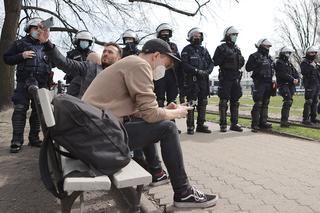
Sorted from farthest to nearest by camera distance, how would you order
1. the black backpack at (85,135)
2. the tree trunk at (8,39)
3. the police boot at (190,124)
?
the tree trunk at (8,39) → the police boot at (190,124) → the black backpack at (85,135)

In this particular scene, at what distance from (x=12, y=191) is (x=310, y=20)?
134ft

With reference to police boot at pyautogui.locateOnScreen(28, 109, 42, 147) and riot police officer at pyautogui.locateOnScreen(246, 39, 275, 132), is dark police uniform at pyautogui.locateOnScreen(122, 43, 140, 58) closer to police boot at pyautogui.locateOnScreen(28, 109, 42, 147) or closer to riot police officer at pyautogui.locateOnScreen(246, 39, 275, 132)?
police boot at pyautogui.locateOnScreen(28, 109, 42, 147)

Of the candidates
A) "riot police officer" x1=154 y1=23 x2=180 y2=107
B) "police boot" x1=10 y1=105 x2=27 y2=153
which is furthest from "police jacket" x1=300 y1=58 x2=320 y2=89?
"police boot" x1=10 y1=105 x2=27 y2=153

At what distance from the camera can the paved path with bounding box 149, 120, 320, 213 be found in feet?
12.6

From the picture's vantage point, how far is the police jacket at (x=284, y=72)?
1009 cm

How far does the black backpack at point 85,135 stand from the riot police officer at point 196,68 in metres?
5.51

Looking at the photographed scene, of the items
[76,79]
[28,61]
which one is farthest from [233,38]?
Answer: [28,61]

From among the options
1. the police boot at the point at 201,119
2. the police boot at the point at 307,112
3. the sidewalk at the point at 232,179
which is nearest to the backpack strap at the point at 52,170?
the sidewalk at the point at 232,179

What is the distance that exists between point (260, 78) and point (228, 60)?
1.09m

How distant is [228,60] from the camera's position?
350 inches

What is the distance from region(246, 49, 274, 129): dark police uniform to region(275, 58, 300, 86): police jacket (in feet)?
1.94

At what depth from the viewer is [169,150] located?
371 cm

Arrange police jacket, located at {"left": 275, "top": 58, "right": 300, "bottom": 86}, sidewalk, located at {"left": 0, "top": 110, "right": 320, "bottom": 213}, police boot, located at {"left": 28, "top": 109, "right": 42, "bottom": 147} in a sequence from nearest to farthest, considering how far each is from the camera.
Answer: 1. sidewalk, located at {"left": 0, "top": 110, "right": 320, "bottom": 213}
2. police boot, located at {"left": 28, "top": 109, "right": 42, "bottom": 147}
3. police jacket, located at {"left": 275, "top": 58, "right": 300, "bottom": 86}

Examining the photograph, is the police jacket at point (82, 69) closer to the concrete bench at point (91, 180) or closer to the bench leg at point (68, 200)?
the concrete bench at point (91, 180)
